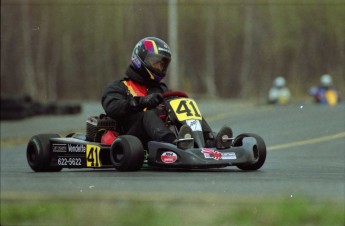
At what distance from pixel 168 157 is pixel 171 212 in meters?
3.48

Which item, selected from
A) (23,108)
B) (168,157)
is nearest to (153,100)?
(168,157)

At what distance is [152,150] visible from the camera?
10156 millimetres

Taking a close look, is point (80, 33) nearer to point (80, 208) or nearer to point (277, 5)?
point (277, 5)

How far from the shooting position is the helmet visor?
1089 cm

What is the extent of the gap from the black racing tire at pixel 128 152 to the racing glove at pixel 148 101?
0.44m

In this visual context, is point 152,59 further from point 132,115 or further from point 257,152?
point 257,152

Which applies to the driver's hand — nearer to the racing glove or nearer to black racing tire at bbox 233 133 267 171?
the racing glove

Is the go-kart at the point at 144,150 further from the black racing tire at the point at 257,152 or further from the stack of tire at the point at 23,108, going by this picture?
the stack of tire at the point at 23,108

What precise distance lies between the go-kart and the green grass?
234 centimetres

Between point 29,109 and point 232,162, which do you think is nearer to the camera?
point 232,162

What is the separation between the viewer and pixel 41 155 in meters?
11.1

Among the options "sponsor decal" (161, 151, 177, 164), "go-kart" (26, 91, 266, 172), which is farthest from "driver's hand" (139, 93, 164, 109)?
"sponsor decal" (161, 151, 177, 164)

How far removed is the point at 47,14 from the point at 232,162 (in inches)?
1605

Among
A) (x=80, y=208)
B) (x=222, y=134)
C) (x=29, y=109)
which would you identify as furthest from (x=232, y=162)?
(x=29, y=109)
